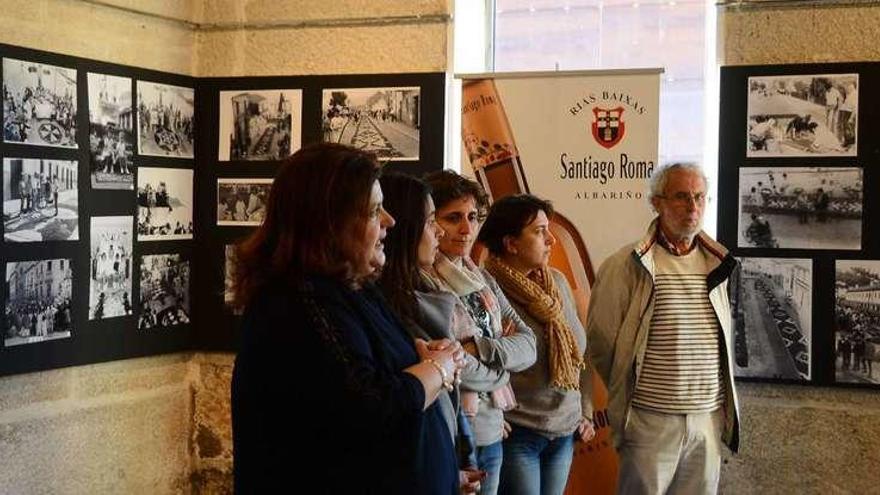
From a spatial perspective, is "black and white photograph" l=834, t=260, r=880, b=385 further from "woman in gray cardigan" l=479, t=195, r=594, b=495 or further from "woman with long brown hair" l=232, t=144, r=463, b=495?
"woman with long brown hair" l=232, t=144, r=463, b=495

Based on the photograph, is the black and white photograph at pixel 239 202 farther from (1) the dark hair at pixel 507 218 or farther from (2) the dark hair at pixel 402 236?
(2) the dark hair at pixel 402 236

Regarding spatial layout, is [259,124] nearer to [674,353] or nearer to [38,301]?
[38,301]

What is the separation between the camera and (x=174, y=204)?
446cm

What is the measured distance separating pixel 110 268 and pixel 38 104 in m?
0.76

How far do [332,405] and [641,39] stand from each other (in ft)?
10.7

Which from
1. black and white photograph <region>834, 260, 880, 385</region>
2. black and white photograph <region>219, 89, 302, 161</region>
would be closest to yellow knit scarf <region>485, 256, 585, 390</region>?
black and white photograph <region>834, 260, 880, 385</region>

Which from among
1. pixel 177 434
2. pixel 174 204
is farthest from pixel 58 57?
pixel 177 434

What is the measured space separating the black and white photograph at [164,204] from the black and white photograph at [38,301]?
1.61 ft

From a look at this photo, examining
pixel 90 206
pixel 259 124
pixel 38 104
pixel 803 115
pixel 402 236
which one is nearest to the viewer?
pixel 402 236

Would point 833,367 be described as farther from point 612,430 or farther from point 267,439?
point 267,439

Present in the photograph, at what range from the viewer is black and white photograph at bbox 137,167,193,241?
4.28 metres

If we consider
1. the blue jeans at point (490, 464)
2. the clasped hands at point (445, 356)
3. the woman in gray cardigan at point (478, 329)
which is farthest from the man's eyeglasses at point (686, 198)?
the clasped hands at point (445, 356)

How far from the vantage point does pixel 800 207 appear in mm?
3855

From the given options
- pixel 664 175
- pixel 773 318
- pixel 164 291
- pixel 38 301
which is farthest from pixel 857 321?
pixel 38 301
